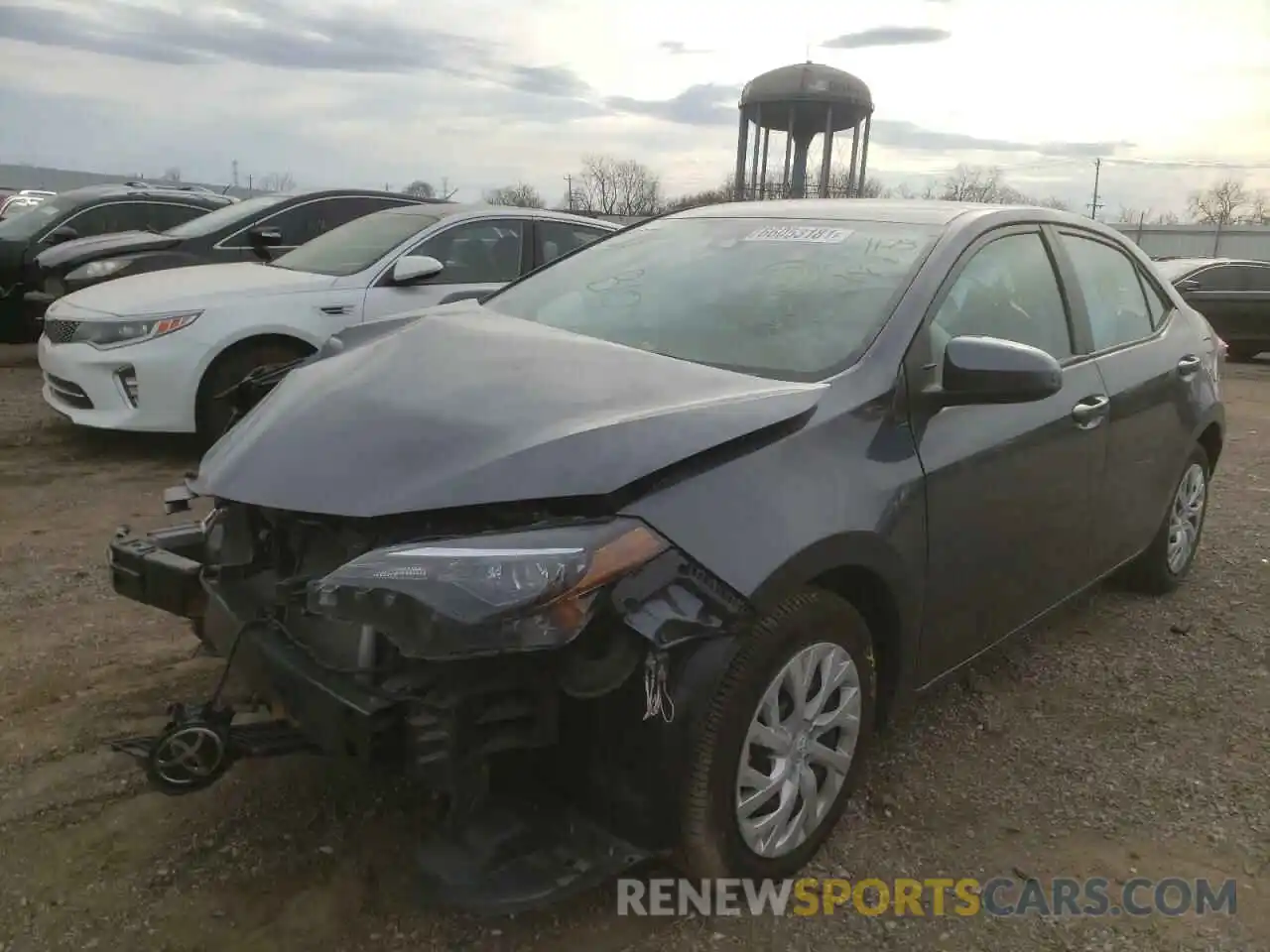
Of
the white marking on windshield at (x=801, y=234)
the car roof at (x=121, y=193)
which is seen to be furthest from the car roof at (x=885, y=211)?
the car roof at (x=121, y=193)

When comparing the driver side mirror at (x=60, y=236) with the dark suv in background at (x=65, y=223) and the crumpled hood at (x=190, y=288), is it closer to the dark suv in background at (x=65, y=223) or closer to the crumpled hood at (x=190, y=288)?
the dark suv in background at (x=65, y=223)

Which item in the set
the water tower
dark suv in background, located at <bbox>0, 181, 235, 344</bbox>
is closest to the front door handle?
dark suv in background, located at <bbox>0, 181, 235, 344</bbox>

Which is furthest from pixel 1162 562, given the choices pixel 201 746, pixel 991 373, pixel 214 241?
pixel 214 241

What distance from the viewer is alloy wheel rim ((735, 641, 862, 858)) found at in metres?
2.34

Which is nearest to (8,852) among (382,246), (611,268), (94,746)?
(94,746)

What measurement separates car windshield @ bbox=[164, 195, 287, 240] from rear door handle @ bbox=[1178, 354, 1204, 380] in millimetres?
6534

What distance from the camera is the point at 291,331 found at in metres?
6.10

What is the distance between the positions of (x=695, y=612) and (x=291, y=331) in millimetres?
4652

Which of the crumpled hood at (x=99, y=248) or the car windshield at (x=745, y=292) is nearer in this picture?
the car windshield at (x=745, y=292)

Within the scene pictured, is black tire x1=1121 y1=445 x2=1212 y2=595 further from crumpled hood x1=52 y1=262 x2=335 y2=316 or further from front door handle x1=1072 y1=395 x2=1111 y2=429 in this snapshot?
crumpled hood x1=52 y1=262 x2=335 y2=316

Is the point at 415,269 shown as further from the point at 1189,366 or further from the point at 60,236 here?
the point at 60,236

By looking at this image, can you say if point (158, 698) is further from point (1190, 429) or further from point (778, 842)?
point (1190, 429)

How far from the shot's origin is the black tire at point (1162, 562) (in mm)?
4445

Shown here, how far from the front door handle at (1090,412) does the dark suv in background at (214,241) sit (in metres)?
5.76
